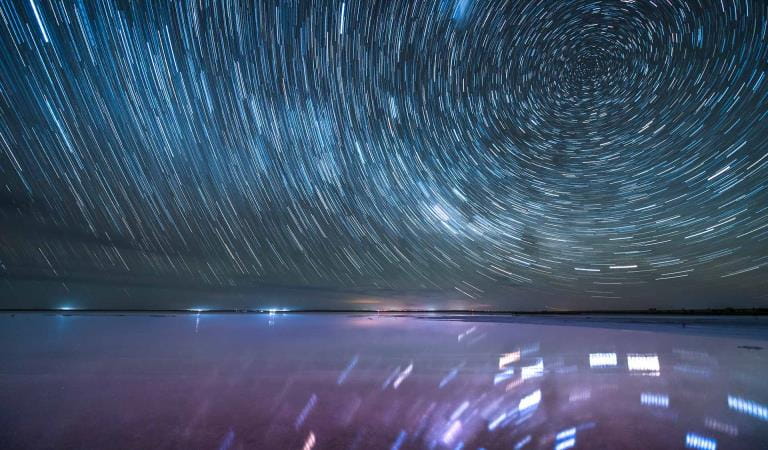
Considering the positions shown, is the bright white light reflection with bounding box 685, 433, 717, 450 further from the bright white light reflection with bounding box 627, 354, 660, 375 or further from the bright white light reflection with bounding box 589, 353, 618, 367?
the bright white light reflection with bounding box 589, 353, 618, 367

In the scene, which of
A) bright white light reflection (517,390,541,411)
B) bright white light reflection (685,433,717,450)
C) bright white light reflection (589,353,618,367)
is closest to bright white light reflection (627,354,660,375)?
bright white light reflection (589,353,618,367)

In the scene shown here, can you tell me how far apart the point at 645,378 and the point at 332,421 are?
661 cm

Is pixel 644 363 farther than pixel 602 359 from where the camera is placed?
No

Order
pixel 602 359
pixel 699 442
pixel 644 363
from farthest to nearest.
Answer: pixel 602 359
pixel 644 363
pixel 699 442

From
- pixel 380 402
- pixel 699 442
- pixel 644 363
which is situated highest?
pixel 644 363

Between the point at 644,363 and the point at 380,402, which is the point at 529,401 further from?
the point at 644,363

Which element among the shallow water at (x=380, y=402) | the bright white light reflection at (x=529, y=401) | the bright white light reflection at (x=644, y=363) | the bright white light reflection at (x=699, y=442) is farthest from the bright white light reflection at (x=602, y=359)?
the bright white light reflection at (x=699, y=442)

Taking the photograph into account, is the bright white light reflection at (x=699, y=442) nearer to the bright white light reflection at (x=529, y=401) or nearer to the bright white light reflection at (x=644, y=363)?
the bright white light reflection at (x=529, y=401)

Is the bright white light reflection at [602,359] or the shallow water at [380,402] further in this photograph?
the bright white light reflection at [602,359]

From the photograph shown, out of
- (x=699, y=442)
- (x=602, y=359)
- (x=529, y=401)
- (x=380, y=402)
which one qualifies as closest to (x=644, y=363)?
(x=602, y=359)

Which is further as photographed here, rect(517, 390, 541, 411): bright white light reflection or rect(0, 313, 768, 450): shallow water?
rect(517, 390, 541, 411): bright white light reflection

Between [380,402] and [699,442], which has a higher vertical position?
[699,442]

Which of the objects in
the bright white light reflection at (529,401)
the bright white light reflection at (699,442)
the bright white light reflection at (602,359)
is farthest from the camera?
the bright white light reflection at (602,359)

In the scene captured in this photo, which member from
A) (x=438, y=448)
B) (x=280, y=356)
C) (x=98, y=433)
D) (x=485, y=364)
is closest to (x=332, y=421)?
(x=438, y=448)
